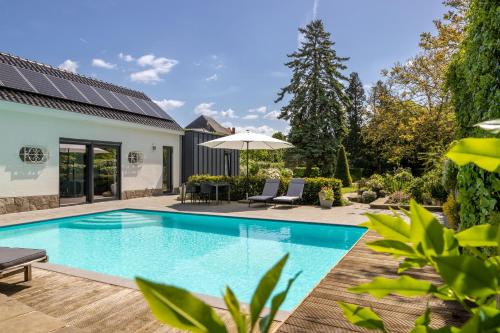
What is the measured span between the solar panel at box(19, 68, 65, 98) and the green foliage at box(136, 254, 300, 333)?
14.1 metres

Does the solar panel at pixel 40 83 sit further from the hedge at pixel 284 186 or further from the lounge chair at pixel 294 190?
the lounge chair at pixel 294 190

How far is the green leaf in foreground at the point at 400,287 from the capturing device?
0.53 meters

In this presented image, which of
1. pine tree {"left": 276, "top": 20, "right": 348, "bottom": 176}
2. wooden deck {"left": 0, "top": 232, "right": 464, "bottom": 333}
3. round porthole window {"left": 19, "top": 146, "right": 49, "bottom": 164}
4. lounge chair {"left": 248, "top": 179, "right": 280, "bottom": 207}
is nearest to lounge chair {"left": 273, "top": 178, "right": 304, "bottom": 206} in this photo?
lounge chair {"left": 248, "top": 179, "right": 280, "bottom": 207}

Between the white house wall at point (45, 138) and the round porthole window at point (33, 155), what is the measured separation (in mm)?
125

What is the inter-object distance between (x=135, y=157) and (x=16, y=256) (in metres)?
11.6

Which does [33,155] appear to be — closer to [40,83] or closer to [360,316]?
[40,83]

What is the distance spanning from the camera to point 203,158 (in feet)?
62.8

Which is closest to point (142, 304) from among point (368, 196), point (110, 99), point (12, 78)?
point (12, 78)

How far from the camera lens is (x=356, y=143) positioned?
34250 mm

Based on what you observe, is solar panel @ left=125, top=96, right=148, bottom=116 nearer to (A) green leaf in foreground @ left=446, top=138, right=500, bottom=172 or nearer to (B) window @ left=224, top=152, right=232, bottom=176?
(B) window @ left=224, top=152, right=232, bottom=176

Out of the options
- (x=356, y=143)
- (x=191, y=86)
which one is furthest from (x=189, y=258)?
(x=356, y=143)

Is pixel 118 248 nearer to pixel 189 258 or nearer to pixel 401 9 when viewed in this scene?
pixel 189 258

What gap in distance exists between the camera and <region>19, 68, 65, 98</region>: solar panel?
12367 mm

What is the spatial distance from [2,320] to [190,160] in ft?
51.1
